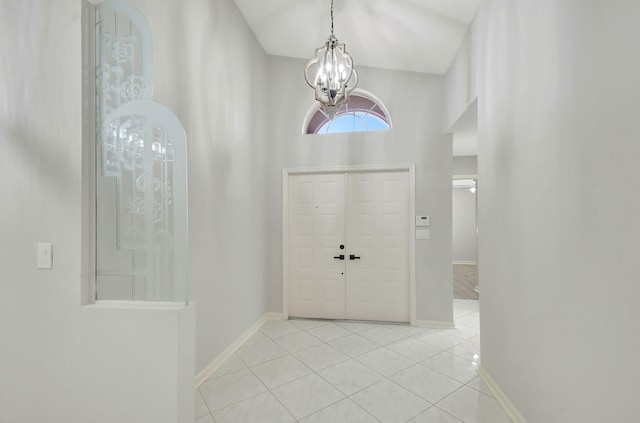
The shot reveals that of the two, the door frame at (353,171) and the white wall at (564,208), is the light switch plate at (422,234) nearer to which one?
the door frame at (353,171)

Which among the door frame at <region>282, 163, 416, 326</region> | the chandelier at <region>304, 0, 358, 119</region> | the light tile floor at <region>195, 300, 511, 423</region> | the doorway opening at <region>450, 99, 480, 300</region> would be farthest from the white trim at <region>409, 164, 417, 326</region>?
the chandelier at <region>304, 0, 358, 119</region>

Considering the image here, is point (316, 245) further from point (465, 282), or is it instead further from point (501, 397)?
point (465, 282)

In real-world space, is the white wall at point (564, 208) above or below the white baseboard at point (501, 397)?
above

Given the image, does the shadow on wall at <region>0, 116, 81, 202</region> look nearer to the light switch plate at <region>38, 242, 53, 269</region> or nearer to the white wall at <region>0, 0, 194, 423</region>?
the white wall at <region>0, 0, 194, 423</region>

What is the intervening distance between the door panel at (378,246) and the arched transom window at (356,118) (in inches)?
26.1

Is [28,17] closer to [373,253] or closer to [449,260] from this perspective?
[373,253]

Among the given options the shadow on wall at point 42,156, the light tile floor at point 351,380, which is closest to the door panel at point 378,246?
the light tile floor at point 351,380

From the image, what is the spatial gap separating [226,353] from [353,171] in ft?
8.38

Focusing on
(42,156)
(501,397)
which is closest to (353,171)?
(501,397)

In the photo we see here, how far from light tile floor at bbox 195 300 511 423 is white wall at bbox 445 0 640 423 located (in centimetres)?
40

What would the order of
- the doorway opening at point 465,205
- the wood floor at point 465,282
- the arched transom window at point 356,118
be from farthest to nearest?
the wood floor at point 465,282, the doorway opening at point 465,205, the arched transom window at point 356,118

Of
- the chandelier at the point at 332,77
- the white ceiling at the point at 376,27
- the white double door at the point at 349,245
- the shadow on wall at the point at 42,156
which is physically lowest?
the white double door at the point at 349,245

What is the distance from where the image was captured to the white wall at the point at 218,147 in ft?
6.91

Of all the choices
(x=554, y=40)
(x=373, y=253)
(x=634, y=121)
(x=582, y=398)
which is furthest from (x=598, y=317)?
(x=373, y=253)
